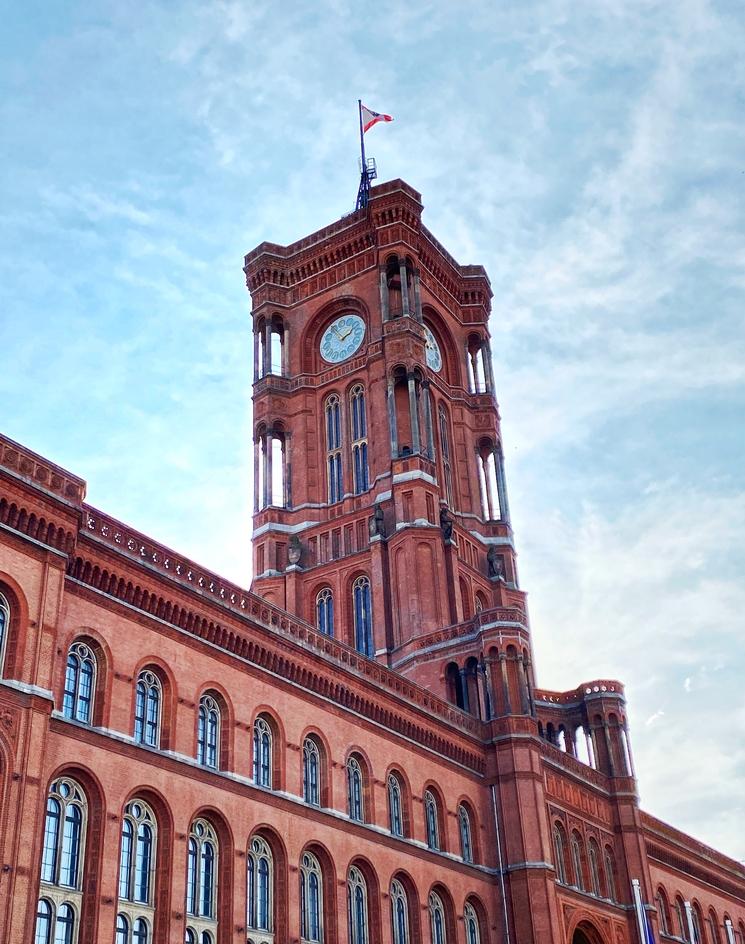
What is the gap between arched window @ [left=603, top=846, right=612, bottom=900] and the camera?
196 ft

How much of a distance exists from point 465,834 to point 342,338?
37.0m

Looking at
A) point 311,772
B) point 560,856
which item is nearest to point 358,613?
point 560,856

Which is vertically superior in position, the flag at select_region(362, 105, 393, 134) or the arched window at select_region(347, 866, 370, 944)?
the flag at select_region(362, 105, 393, 134)

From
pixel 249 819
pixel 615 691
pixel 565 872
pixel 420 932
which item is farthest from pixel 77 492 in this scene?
pixel 615 691

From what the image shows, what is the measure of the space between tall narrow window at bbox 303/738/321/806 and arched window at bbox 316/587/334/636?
26.2 meters

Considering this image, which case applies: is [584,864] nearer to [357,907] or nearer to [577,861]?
[577,861]

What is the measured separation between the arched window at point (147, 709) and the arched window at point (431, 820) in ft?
53.8

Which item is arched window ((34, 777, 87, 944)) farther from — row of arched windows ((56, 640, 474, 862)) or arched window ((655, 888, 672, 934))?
arched window ((655, 888, 672, 934))

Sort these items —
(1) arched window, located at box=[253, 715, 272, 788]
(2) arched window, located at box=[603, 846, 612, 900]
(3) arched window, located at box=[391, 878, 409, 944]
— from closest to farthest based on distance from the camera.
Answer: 1. (1) arched window, located at box=[253, 715, 272, 788]
2. (3) arched window, located at box=[391, 878, 409, 944]
3. (2) arched window, located at box=[603, 846, 612, 900]

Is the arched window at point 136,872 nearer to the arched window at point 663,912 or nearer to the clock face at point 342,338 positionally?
the arched window at point 663,912

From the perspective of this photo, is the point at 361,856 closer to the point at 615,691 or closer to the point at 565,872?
the point at 565,872

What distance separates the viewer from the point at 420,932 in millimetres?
44812

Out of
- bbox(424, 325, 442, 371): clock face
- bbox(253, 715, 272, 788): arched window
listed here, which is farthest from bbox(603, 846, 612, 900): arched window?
bbox(424, 325, 442, 371): clock face

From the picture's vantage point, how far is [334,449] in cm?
7412
